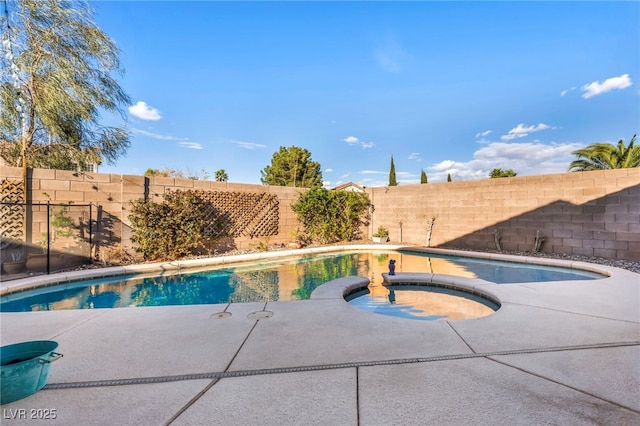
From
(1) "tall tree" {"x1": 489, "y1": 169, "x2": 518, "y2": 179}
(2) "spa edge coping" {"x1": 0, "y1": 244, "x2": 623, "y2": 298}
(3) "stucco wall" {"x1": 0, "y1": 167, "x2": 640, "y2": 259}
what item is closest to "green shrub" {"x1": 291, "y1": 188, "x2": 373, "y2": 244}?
(3) "stucco wall" {"x1": 0, "y1": 167, "x2": 640, "y2": 259}

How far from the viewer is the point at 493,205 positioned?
869cm

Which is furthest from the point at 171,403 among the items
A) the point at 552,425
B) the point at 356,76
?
the point at 356,76

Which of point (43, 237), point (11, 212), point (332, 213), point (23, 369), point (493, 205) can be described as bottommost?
point (23, 369)

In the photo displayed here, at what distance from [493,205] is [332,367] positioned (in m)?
8.54

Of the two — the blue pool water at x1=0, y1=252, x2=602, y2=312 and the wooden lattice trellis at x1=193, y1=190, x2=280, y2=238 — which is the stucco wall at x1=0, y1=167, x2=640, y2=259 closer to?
the wooden lattice trellis at x1=193, y1=190, x2=280, y2=238

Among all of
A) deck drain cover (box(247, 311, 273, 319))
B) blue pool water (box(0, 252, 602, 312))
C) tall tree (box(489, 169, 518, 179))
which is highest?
tall tree (box(489, 169, 518, 179))

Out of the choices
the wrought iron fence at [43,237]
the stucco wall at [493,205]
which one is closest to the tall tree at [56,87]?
the wrought iron fence at [43,237]

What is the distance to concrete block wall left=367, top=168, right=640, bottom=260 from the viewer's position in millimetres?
6645

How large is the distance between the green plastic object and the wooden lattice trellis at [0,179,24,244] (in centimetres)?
615

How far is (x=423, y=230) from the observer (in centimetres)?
1038

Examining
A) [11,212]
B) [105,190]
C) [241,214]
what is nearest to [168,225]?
[105,190]

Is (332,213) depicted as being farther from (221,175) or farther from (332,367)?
(221,175)

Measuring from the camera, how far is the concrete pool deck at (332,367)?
1612 millimetres

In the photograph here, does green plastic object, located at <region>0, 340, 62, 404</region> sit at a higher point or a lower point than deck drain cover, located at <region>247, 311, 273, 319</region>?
higher
